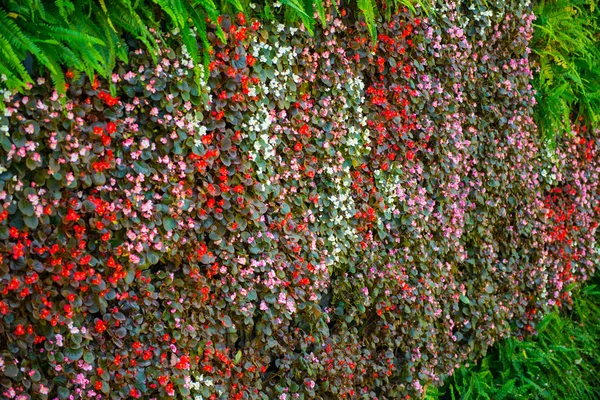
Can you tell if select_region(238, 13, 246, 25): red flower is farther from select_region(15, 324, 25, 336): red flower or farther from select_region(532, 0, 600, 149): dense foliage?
select_region(532, 0, 600, 149): dense foliage

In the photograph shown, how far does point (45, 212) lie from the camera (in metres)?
2.63

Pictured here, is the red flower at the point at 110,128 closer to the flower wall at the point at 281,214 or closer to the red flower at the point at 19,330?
the flower wall at the point at 281,214

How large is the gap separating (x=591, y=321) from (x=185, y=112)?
4.47m

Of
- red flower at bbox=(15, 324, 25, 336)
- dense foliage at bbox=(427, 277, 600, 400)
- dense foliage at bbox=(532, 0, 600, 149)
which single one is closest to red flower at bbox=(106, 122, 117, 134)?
red flower at bbox=(15, 324, 25, 336)

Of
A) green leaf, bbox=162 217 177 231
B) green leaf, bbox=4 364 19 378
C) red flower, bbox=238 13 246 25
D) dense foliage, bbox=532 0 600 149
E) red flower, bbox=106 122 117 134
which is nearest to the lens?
green leaf, bbox=4 364 19 378

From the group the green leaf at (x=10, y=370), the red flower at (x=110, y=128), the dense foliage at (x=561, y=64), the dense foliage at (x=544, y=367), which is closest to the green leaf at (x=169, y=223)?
the red flower at (x=110, y=128)

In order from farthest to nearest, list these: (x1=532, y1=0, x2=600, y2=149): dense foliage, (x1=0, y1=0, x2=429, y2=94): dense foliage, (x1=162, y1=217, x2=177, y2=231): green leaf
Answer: (x1=532, y1=0, x2=600, y2=149): dense foliage
(x1=162, y1=217, x2=177, y2=231): green leaf
(x1=0, y1=0, x2=429, y2=94): dense foliage

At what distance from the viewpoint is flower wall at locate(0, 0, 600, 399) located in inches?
107

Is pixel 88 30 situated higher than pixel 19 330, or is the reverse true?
pixel 88 30

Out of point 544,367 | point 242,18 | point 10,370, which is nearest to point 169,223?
point 10,370

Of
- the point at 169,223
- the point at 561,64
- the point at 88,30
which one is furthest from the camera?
the point at 561,64

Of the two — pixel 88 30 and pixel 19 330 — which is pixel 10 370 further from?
pixel 88 30

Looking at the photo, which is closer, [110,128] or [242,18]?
[110,128]

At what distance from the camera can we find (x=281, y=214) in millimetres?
3535
